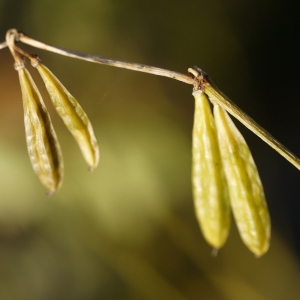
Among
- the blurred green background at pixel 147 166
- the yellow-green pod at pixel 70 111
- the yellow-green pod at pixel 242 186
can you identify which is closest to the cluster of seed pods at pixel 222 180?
the yellow-green pod at pixel 242 186

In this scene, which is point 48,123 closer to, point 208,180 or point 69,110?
point 69,110

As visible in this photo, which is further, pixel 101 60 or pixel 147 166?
pixel 147 166

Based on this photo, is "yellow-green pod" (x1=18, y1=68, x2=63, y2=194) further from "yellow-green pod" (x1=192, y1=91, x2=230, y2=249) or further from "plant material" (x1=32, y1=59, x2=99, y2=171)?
"yellow-green pod" (x1=192, y1=91, x2=230, y2=249)

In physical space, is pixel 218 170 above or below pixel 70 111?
below

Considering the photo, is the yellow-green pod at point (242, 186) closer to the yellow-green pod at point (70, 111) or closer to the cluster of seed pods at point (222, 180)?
the cluster of seed pods at point (222, 180)

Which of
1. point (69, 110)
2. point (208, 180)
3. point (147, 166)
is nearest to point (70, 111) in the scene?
point (69, 110)

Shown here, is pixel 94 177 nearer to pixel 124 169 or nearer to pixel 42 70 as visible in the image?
pixel 124 169

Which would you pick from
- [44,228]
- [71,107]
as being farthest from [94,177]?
[71,107]
